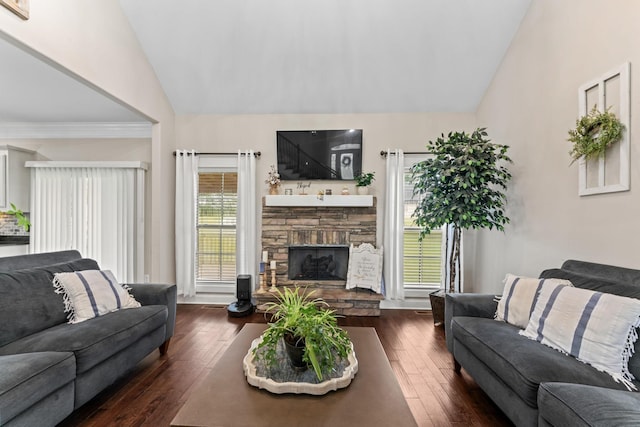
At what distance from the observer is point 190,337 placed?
10.5ft

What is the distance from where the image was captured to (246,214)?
14.0 feet

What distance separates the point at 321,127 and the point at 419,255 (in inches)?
86.2

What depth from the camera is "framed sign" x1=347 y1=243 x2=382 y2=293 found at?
4.07 metres

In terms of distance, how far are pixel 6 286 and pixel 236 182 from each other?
8.82 feet

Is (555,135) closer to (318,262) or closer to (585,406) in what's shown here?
(585,406)

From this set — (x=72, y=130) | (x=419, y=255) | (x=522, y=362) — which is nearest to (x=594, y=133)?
(x=522, y=362)

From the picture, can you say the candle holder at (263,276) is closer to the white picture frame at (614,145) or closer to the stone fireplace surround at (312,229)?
the stone fireplace surround at (312,229)

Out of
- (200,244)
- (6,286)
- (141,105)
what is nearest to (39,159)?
(141,105)

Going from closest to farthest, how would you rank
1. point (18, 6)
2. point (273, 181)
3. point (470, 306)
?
point (18, 6)
point (470, 306)
point (273, 181)

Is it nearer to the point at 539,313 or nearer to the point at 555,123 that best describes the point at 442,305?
the point at 539,313

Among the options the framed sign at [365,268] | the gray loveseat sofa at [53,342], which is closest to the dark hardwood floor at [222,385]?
the gray loveseat sofa at [53,342]

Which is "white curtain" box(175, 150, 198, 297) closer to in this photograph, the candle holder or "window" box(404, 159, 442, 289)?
the candle holder

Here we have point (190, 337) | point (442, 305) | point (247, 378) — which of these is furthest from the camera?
point (442, 305)

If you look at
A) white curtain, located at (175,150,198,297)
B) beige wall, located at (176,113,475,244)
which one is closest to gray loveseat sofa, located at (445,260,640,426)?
beige wall, located at (176,113,475,244)
